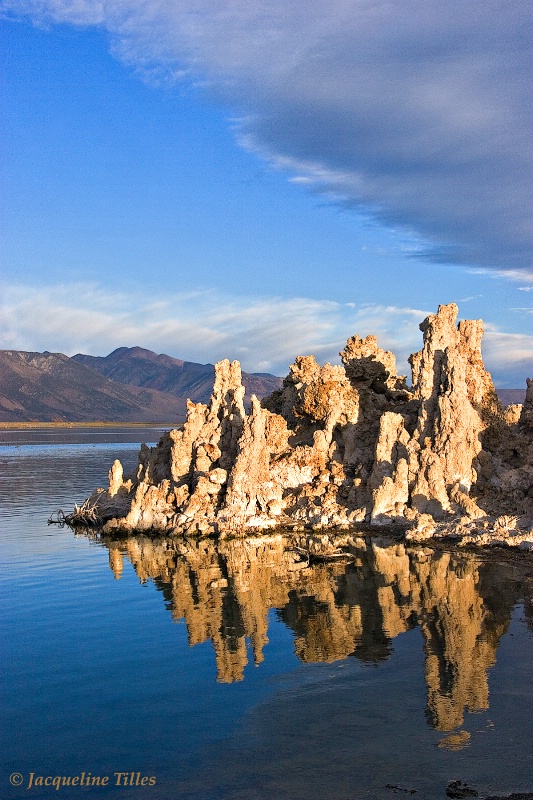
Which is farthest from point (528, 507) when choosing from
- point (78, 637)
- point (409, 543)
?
point (78, 637)

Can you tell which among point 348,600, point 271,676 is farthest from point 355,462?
point 271,676

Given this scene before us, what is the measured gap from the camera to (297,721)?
1919 cm

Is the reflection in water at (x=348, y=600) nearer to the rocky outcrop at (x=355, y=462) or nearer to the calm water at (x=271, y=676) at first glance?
the calm water at (x=271, y=676)

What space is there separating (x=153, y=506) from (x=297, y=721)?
1171 inches

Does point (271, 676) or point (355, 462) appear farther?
point (355, 462)

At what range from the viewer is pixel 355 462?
50.1 metres

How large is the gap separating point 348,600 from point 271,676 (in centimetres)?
871

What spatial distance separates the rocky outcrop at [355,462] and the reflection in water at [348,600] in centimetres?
325

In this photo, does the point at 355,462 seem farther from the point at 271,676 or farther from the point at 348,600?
the point at 271,676

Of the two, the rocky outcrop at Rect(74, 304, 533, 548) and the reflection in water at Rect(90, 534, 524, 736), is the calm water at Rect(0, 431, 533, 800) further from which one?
the rocky outcrop at Rect(74, 304, 533, 548)

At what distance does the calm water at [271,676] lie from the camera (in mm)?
16641

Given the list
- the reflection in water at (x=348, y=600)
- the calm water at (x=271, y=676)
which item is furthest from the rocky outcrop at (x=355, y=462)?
the calm water at (x=271, y=676)

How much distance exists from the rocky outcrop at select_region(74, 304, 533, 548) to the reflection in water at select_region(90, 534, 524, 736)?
3.25 metres

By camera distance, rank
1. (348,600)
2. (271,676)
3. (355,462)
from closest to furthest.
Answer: (271,676) < (348,600) < (355,462)
